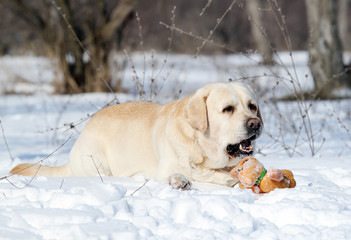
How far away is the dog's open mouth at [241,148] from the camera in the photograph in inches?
145

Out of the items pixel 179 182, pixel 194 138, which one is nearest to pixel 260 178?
pixel 179 182

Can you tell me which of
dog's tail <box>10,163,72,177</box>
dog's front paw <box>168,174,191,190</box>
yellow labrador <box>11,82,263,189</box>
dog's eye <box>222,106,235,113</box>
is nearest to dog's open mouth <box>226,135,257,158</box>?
yellow labrador <box>11,82,263,189</box>

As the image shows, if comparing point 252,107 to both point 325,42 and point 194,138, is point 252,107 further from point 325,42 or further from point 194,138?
point 325,42

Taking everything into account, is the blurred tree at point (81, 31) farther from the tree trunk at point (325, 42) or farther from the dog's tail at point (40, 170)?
the dog's tail at point (40, 170)

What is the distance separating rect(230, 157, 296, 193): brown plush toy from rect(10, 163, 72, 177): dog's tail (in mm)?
1715

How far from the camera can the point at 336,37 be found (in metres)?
10.4

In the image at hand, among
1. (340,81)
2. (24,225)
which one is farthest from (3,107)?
(24,225)

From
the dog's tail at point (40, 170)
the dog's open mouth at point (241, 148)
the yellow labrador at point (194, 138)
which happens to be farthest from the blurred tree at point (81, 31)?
the dog's open mouth at point (241, 148)

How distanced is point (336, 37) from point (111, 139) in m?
7.40

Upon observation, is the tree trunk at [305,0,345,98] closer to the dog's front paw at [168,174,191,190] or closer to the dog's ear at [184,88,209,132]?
the dog's ear at [184,88,209,132]

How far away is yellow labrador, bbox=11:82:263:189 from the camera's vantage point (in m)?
3.67

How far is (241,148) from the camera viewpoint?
12.2ft

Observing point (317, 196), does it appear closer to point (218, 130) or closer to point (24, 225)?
point (218, 130)

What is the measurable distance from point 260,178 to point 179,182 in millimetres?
565
